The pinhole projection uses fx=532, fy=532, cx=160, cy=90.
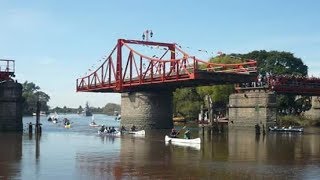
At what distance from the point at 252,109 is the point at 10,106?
39.5 m

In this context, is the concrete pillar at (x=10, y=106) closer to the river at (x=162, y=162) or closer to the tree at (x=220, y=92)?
the river at (x=162, y=162)

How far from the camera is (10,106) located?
73875 millimetres

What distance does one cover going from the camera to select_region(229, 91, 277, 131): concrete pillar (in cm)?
8575

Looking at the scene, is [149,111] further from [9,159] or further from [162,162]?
[162,162]

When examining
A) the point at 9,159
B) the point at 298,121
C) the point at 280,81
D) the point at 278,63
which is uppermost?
the point at 278,63

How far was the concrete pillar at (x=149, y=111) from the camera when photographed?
91500mm

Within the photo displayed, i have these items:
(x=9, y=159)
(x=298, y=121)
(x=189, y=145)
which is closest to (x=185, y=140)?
(x=189, y=145)

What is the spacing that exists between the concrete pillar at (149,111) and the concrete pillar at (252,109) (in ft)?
37.7

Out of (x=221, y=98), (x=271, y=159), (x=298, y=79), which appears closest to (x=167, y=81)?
(x=298, y=79)

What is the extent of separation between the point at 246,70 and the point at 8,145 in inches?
1591

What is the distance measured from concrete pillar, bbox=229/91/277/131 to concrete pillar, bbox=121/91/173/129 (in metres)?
11.5

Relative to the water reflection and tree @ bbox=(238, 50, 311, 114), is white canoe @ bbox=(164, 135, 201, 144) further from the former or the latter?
tree @ bbox=(238, 50, 311, 114)

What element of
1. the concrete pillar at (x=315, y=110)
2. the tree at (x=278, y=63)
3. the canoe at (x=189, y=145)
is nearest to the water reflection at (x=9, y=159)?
the canoe at (x=189, y=145)

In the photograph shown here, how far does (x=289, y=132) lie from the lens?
79.5 meters
